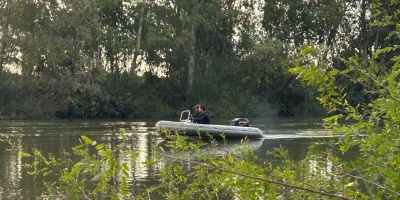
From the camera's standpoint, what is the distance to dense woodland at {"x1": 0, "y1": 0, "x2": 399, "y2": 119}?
3925cm

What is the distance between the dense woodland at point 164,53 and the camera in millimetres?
39250

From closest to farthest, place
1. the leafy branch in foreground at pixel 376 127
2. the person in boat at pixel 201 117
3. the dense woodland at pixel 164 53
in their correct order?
the leafy branch in foreground at pixel 376 127 → the person in boat at pixel 201 117 → the dense woodland at pixel 164 53

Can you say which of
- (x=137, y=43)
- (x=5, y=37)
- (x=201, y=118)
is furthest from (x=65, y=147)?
(x=137, y=43)

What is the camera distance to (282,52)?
1828 inches

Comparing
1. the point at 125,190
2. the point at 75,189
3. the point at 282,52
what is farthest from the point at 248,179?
the point at 282,52

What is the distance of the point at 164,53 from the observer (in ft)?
146

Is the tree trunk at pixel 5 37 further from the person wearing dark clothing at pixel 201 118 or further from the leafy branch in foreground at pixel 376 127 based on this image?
the leafy branch in foreground at pixel 376 127

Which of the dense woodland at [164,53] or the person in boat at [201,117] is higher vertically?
the dense woodland at [164,53]

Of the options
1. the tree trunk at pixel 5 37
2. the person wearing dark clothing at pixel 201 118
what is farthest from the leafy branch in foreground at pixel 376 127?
the tree trunk at pixel 5 37

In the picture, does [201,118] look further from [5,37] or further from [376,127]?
[5,37]

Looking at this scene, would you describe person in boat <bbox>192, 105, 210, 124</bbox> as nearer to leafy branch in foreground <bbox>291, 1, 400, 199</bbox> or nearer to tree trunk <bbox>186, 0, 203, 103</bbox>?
leafy branch in foreground <bbox>291, 1, 400, 199</bbox>

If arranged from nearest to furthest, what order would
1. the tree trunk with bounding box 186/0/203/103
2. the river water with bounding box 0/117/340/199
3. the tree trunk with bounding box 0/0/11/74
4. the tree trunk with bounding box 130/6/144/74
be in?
the river water with bounding box 0/117/340/199
the tree trunk with bounding box 0/0/11/74
the tree trunk with bounding box 130/6/144/74
the tree trunk with bounding box 186/0/203/103

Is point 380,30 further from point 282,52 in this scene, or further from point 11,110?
point 11,110

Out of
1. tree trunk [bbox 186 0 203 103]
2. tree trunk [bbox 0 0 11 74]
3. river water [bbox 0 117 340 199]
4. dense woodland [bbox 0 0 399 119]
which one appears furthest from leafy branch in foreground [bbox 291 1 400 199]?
tree trunk [bbox 186 0 203 103]
